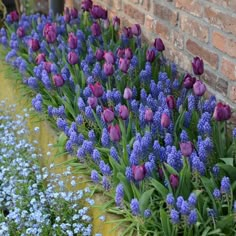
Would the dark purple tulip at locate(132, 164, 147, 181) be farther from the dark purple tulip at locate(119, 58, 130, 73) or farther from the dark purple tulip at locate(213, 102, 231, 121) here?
the dark purple tulip at locate(119, 58, 130, 73)

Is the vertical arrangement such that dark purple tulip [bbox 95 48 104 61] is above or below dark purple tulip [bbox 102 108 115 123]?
below

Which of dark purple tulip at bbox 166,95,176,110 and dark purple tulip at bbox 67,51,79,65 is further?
dark purple tulip at bbox 67,51,79,65

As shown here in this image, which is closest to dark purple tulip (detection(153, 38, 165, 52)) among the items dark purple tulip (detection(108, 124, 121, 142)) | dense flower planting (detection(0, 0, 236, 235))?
dense flower planting (detection(0, 0, 236, 235))

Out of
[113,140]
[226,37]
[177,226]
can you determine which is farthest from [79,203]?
[226,37]

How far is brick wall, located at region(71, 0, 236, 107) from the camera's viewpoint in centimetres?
281

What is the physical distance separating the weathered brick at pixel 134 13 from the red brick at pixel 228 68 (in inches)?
39.6

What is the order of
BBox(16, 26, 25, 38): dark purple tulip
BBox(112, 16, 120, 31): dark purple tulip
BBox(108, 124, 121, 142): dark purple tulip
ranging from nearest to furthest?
BBox(108, 124, 121, 142): dark purple tulip → BBox(112, 16, 120, 31): dark purple tulip → BBox(16, 26, 25, 38): dark purple tulip

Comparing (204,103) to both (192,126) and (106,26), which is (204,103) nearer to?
(192,126)

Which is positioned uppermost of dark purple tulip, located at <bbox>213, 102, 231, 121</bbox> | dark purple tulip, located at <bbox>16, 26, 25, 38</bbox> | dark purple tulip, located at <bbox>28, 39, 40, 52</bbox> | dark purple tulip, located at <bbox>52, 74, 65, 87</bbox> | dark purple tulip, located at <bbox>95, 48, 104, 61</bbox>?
dark purple tulip, located at <bbox>213, 102, 231, 121</bbox>

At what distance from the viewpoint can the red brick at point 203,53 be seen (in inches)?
117

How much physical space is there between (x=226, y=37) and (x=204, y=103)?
1.19ft

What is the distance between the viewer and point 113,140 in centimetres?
244

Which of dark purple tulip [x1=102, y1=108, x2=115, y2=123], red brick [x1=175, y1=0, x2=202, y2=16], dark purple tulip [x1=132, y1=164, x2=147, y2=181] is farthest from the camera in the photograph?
red brick [x1=175, y1=0, x2=202, y2=16]

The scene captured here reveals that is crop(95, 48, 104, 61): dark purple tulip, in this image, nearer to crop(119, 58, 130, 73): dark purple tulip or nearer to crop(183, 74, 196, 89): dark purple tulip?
crop(119, 58, 130, 73): dark purple tulip
